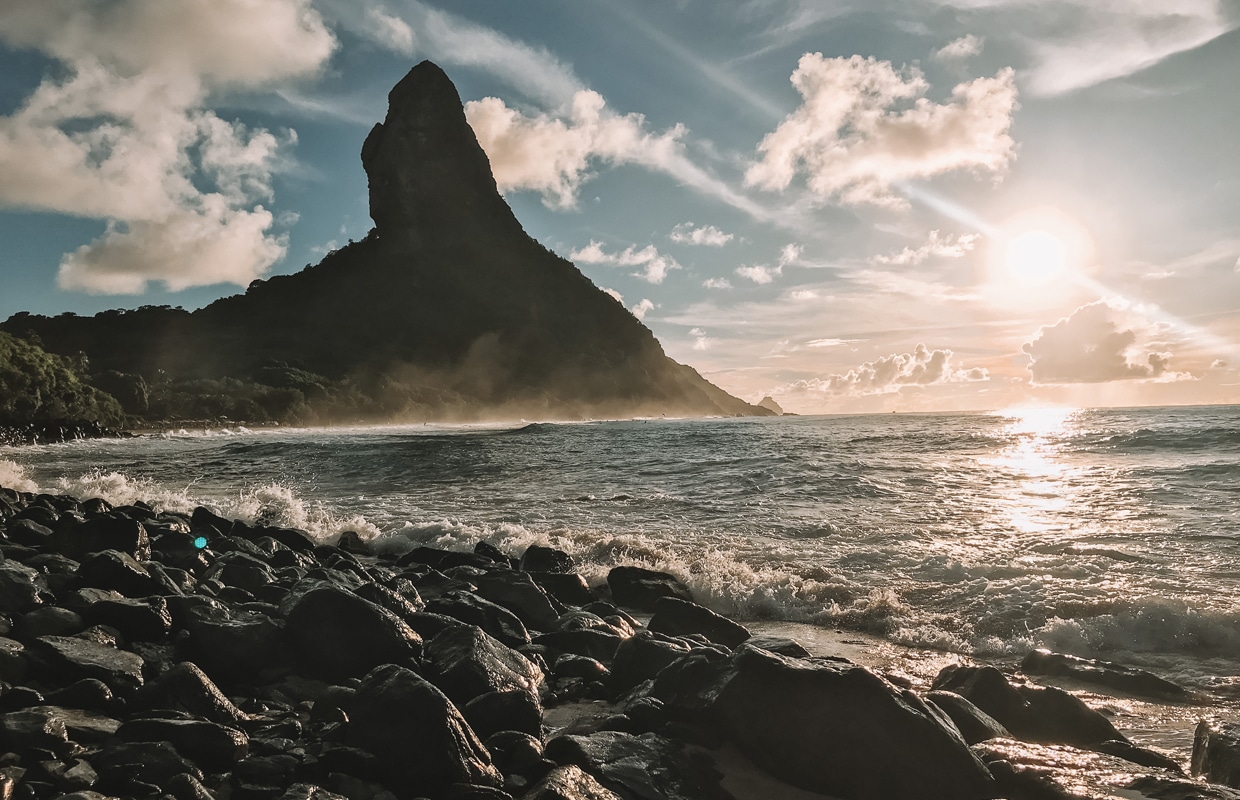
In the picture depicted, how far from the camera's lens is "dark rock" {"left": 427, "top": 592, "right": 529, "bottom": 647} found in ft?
21.7


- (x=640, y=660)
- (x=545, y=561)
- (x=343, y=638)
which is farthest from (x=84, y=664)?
(x=545, y=561)

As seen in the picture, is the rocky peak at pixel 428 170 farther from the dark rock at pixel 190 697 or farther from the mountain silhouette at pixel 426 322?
the dark rock at pixel 190 697

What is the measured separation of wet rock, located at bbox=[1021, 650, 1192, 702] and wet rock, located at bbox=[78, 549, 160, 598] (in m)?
8.31

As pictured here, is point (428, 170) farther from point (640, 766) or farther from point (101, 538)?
point (640, 766)

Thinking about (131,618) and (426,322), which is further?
(426,322)

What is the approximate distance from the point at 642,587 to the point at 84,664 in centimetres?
597

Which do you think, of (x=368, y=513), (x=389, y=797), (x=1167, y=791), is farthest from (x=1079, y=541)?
(x=368, y=513)

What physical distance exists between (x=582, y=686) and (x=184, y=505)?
1432cm

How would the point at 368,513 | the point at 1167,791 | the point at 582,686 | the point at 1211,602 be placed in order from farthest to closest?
the point at 368,513
the point at 1211,602
the point at 582,686
the point at 1167,791

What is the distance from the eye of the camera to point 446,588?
27.8 feet

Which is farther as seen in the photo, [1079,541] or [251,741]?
[1079,541]

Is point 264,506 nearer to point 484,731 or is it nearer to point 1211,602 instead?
point 484,731

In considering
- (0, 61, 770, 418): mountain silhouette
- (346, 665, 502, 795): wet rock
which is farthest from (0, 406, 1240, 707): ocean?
(0, 61, 770, 418): mountain silhouette

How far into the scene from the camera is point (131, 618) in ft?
17.6
